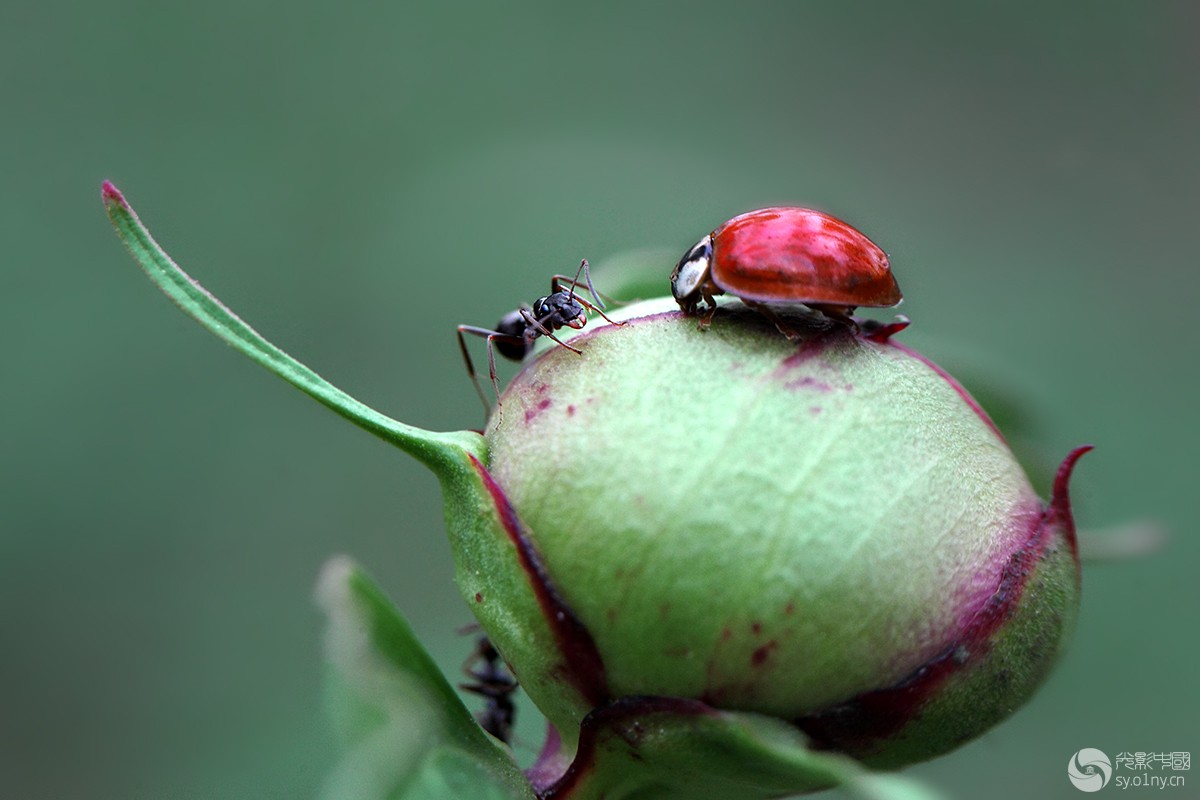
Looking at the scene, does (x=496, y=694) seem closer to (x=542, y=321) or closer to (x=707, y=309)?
(x=542, y=321)

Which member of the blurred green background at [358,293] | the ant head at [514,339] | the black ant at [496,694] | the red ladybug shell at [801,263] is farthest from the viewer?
the blurred green background at [358,293]

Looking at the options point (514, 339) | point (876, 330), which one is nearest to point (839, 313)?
point (876, 330)

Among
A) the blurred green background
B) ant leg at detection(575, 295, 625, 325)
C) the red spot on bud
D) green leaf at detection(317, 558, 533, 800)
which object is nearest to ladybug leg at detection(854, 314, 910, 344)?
ant leg at detection(575, 295, 625, 325)

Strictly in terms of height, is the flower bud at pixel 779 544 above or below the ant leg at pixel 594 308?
below

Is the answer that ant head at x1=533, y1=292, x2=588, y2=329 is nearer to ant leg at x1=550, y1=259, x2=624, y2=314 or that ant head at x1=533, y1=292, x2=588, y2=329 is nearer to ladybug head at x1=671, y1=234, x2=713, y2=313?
ant leg at x1=550, y1=259, x2=624, y2=314

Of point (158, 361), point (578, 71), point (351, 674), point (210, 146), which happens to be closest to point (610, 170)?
point (578, 71)

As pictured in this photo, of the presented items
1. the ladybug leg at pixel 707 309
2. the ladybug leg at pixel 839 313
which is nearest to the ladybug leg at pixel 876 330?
the ladybug leg at pixel 839 313

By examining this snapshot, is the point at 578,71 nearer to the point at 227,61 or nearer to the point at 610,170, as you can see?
the point at 610,170

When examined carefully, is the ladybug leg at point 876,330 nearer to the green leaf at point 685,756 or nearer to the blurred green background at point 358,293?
the green leaf at point 685,756

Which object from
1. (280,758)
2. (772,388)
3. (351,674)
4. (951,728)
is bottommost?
(280,758)
